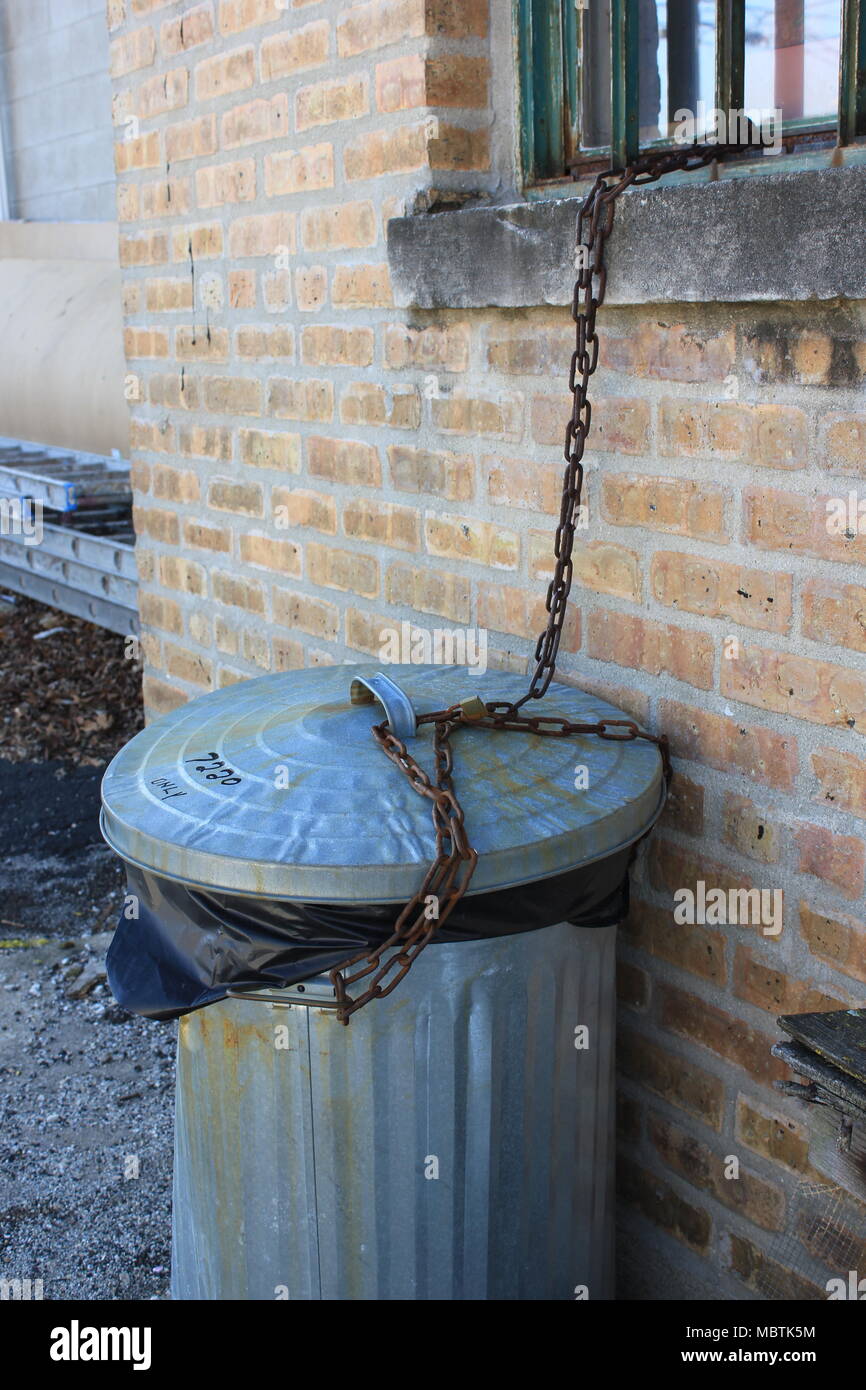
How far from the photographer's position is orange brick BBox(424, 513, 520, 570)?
2.59 meters

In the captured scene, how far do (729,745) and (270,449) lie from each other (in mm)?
1573

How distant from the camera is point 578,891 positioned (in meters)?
1.96

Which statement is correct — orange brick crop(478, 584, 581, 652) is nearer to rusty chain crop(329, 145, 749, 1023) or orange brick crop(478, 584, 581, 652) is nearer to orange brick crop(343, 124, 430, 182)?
rusty chain crop(329, 145, 749, 1023)

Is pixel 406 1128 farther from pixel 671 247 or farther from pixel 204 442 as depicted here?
pixel 204 442

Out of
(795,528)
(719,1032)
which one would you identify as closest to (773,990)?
(719,1032)

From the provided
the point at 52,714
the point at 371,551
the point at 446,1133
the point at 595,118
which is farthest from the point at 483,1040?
the point at 52,714

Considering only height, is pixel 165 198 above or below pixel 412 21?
below

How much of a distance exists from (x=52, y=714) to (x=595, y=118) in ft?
15.5

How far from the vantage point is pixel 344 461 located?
300cm

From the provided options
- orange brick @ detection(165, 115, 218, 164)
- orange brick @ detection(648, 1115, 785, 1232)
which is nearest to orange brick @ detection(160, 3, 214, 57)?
orange brick @ detection(165, 115, 218, 164)

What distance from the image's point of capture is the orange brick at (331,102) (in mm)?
2764

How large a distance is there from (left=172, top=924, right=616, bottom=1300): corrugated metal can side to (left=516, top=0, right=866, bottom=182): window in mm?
1353

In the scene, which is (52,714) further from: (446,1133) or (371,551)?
(446,1133)

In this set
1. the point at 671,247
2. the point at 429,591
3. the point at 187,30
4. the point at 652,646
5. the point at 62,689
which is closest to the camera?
the point at 671,247
